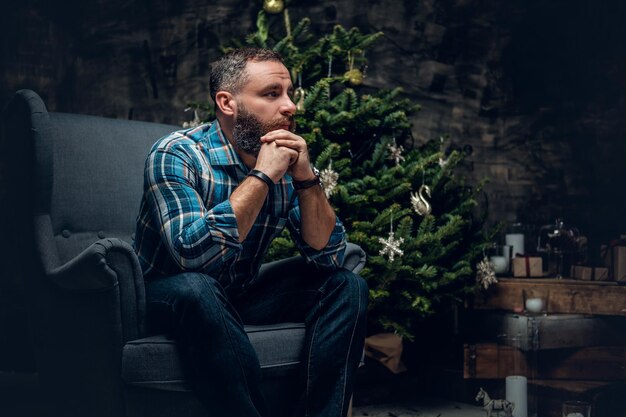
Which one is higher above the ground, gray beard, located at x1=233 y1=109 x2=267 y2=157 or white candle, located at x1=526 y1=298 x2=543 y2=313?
gray beard, located at x1=233 y1=109 x2=267 y2=157

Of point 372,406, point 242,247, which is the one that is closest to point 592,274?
point 372,406

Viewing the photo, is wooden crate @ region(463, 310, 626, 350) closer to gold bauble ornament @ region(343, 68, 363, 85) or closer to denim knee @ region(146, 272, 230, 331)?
gold bauble ornament @ region(343, 68, 363, 85)

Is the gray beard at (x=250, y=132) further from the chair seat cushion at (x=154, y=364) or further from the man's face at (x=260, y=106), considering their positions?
the chair seat cushion at (x=154, y=364)

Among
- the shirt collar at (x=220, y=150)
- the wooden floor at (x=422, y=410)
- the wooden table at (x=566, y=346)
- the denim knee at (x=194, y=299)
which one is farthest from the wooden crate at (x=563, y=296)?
the denim knee at (x=194, y=299)

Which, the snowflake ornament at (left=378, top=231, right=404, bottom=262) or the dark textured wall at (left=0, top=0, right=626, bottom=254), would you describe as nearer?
the snowflake ornament at (left=378, top=231, right=404, bottom=262)

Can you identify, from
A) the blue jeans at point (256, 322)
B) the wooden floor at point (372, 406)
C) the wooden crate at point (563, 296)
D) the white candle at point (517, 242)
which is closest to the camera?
the blue jeans at point (256, 322)

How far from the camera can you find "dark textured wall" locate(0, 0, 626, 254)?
4.36m

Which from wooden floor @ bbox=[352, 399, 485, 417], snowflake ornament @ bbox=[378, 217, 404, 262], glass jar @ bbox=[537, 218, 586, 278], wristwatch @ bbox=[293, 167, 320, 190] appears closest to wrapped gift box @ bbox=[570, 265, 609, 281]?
glass jar @ bbox=[537, 218, 586, 278]

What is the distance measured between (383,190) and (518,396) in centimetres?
106

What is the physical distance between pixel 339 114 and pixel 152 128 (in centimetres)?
82

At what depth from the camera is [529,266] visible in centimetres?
383

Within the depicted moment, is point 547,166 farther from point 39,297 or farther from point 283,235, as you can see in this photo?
point 39,297

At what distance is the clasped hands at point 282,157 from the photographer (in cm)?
222

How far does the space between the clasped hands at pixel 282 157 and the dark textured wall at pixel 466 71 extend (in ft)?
7.65
